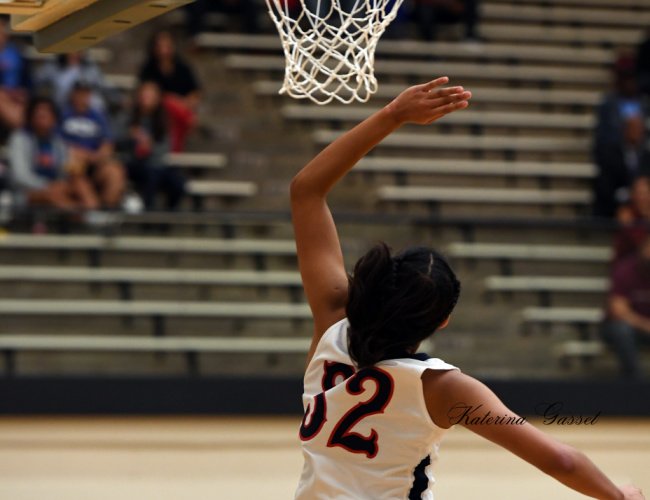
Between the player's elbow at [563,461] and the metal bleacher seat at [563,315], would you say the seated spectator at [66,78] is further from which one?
the player's elbow at [563,461]

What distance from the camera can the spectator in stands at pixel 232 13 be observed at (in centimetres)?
1220

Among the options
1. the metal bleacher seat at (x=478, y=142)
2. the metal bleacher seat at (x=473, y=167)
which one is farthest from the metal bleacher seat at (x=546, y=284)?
the metal bleacher seat at (x=478, y=142)

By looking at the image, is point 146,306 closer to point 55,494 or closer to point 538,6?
point 55,494

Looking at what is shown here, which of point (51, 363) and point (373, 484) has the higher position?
point (373, 484)

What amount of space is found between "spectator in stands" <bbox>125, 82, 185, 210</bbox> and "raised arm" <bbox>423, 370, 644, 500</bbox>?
7.52m

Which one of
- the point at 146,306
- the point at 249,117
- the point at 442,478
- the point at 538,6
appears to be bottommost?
the point at 442,478

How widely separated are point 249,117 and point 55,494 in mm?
6066

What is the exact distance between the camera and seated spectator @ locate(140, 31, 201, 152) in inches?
422

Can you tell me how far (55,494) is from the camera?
6.52m

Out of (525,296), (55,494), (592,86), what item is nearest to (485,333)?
(525,296)

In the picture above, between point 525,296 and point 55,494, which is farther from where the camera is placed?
point 525,296

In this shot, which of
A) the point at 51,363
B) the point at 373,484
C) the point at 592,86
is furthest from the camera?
the point at 592,86

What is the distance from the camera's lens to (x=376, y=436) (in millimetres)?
2561

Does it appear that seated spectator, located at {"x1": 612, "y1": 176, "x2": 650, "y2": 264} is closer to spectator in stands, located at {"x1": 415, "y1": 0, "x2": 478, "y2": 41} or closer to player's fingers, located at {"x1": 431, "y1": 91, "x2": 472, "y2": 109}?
spectator in stands, located at {"x1": 415, "y1": 0, "x2": 478, "y2": 41}
